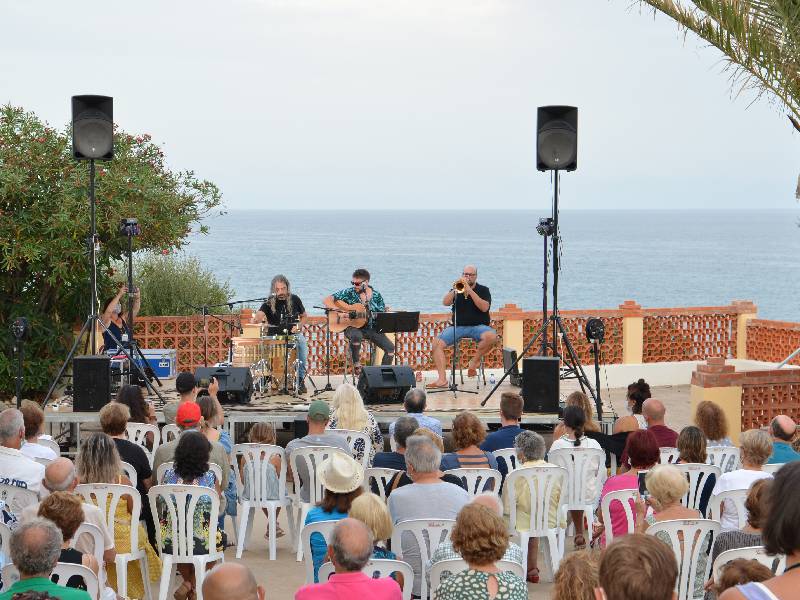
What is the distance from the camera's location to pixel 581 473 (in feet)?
25.3

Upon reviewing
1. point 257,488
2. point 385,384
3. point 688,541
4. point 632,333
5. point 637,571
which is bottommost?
point 257,488

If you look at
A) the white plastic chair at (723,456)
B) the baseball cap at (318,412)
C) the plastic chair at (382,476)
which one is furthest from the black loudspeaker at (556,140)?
the plastic chair at (382,476)

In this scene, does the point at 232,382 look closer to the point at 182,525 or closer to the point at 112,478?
the point at 182,525

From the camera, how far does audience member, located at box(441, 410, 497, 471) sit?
7.11 meters

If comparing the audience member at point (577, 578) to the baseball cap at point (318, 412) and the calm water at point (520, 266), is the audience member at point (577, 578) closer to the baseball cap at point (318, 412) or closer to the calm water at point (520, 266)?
the baseball cap at point (318, 412)

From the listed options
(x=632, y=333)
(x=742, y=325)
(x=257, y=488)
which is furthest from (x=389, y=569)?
(x=742, y=325)

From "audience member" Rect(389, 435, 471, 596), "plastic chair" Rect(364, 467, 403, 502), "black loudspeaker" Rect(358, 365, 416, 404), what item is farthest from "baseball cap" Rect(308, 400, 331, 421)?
"black loudspeaker" Rect(358, 365, 416, 404)

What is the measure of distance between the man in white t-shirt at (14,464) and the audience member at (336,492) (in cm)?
173

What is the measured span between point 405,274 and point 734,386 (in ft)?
211

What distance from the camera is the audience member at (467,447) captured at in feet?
23.3

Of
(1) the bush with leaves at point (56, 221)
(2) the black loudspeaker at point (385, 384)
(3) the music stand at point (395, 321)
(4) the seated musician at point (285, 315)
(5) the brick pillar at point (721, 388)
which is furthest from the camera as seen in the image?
(1) the bush with leaves at point (56, 221)

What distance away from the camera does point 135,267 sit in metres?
19.0

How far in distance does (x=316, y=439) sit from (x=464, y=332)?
5358 millimetres

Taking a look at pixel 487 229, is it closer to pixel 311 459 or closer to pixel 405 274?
pixel 405 274
